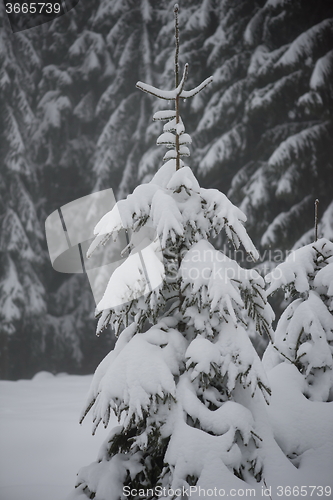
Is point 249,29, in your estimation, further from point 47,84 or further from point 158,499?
point 158,499

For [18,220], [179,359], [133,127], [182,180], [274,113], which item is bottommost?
[179,359]

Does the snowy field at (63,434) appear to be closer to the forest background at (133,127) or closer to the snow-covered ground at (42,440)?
the snow-covered ground at (42,440)

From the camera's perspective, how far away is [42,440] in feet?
28.8

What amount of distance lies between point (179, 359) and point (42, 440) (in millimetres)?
7204

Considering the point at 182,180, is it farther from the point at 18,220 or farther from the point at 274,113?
the point at 18,220

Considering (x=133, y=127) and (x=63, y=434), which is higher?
(x=133, y=127)

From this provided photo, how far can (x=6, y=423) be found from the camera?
32.7 feet

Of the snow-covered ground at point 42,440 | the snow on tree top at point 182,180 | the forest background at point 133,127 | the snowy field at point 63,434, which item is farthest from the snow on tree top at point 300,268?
the forest background at point 133,127

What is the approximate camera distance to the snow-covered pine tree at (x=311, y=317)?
12.3 ft

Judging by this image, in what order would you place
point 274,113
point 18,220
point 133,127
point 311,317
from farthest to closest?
point 133,127 < point 18,220 < point 274,113 < point 311,317

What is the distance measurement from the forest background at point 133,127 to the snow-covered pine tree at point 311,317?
21.0 ft

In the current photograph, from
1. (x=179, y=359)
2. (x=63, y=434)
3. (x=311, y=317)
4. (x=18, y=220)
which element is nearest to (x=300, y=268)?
(x=311, y=317)

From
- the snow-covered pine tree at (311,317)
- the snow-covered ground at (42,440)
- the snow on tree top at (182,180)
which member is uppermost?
the snow on tree top at (182,180)

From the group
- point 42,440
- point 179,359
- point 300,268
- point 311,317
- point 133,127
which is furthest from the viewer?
point 133,127
